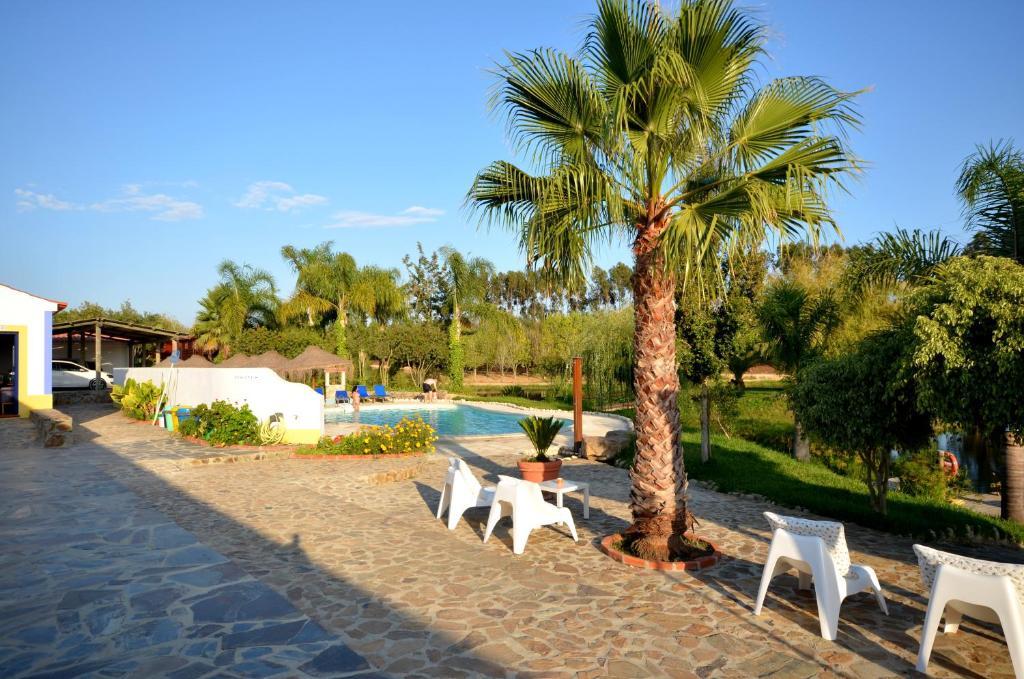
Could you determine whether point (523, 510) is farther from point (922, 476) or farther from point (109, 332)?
point (109, 332)

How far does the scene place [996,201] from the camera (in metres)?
9.27

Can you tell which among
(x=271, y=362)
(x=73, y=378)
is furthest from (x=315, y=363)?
(x=73, y=378)

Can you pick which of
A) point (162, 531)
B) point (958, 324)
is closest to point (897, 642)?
point (958, 324)

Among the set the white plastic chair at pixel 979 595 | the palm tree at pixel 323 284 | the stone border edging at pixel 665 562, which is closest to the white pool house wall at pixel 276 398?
the stone border edging at pixel 665 562

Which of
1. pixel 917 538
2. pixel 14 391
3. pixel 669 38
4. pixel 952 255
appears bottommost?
pixel 917 538

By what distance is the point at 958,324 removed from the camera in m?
5.45

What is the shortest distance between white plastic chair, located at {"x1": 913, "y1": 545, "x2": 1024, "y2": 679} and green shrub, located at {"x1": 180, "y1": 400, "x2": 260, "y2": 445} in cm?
1338

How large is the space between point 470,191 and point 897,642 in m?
5.38

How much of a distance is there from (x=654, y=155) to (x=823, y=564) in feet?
12.8

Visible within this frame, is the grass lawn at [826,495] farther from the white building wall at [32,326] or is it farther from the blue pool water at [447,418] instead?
the white building wall at [32,326]

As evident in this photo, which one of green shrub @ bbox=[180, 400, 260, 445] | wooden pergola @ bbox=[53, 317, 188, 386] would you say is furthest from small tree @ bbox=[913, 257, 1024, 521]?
wooden pergola @ bbox=[53, 317, 188, 386]

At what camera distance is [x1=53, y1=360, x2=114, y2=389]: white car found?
28.5 meters

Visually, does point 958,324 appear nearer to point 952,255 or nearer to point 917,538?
point 917,538

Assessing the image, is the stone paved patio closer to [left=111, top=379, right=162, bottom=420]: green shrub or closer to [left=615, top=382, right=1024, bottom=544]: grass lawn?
[left=615, top=382, right=1024, bottom=544]: grass lawn
